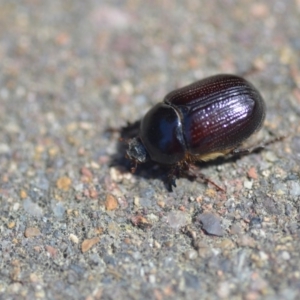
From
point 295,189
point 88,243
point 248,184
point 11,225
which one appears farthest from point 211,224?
point 11,225

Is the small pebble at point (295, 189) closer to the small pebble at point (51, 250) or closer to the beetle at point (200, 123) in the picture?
the beetle at point (200, 123)

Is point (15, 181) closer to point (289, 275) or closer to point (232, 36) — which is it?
point (289, 275)

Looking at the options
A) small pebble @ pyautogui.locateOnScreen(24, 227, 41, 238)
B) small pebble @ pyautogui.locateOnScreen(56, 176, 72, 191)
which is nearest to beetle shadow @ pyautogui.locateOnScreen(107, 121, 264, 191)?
small pebble @ pyautogui.locateOnScreen(56, 176, 72, 191)

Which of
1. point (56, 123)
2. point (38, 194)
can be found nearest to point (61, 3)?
point (56, 123)

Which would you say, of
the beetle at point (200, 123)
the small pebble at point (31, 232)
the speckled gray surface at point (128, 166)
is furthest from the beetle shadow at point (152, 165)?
the small pebble at point (31, 232)

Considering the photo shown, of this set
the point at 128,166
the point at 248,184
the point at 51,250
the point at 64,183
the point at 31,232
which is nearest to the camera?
the point at 51,250

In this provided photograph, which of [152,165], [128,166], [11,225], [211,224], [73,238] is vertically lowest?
[11,225]

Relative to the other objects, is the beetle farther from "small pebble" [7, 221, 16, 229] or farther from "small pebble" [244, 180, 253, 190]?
"small pebble" [7, 221, 16, 229]

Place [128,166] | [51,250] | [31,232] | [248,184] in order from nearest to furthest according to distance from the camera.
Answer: [51,250], [31,232], [248,184], [128,166]

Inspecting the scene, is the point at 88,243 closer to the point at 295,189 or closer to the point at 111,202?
the point at 111,202
